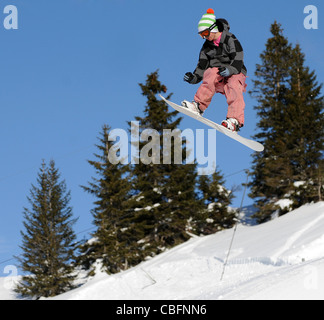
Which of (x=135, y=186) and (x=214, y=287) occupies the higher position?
(x=135, y=186)

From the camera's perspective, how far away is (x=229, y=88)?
512cm

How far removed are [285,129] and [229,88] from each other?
83.7ft

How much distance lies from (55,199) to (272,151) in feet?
A: 43.7

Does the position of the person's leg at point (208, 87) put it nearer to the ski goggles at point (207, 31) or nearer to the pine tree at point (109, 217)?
the ski goggles at point (207, 31)

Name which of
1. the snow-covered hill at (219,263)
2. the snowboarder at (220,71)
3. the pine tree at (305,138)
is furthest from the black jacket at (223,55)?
the pine tree at (305,138)

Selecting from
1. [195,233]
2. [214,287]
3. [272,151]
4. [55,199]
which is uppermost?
[272,151]

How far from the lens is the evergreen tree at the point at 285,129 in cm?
2766

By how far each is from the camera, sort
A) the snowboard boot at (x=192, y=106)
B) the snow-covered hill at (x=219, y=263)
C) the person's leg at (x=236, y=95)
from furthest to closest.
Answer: the snow-covered hill at (x=219, y=263), the snowboard boot at (x=192, y=106), the person's leg at (x=236, y=95)

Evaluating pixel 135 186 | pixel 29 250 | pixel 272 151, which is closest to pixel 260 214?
pixel 272 151

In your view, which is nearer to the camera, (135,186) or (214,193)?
(135,186)

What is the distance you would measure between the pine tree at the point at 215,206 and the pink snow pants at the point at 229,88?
2403 cm
